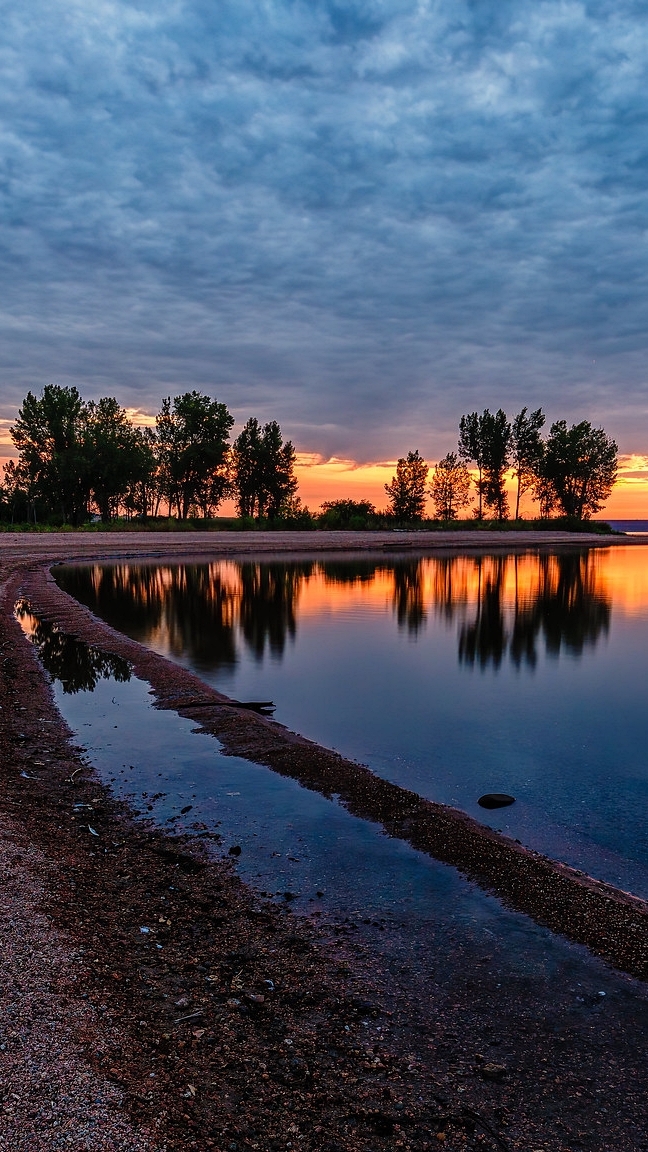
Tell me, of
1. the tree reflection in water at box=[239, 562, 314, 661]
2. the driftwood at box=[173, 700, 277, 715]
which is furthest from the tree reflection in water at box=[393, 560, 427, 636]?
the driftwood at box=[173, 700, 277, 715]

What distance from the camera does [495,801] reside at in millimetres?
9164

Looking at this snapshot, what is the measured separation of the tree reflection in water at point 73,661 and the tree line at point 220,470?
244ft

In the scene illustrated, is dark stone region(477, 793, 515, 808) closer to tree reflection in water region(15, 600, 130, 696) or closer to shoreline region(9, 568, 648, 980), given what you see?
shoreline region(9, 568, 648, 980)

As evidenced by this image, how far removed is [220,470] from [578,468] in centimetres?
6587

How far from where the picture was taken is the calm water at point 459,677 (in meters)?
9.49

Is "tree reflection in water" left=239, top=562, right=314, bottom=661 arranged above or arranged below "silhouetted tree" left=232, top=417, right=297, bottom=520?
below

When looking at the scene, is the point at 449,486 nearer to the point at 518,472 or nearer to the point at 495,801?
the point at 518,472

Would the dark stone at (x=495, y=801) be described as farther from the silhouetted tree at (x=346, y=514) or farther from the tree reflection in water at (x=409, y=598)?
the silhouetted tree at (x=346, y=514)

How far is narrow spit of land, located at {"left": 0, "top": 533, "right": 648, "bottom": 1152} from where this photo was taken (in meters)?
3.66

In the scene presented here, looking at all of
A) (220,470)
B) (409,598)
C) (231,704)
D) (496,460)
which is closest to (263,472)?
(220,470)

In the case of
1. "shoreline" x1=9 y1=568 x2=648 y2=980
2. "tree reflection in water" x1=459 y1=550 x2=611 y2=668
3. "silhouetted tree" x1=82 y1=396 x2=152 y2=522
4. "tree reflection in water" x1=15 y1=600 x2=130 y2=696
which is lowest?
"tree reflection in water" x1=459 y1=550 x2=611 y2=668

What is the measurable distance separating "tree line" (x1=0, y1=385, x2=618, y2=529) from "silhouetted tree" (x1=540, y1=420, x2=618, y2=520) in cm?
19

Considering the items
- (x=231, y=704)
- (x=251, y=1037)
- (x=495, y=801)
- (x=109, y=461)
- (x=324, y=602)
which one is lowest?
(x=495, y=801)

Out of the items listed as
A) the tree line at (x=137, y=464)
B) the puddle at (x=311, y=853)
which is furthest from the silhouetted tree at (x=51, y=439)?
the puddle at (x=311, y=853)
